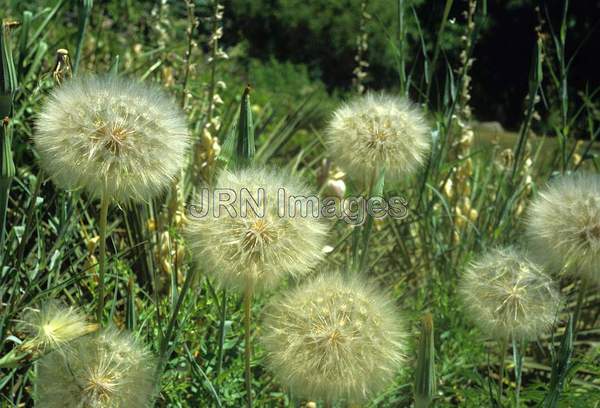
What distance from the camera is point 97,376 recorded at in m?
1.33

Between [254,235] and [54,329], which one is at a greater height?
[254,235]

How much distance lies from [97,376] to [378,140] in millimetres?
944

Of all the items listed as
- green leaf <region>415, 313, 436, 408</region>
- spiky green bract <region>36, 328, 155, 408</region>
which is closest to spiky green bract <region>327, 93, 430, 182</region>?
green leaf <region>415, 313, 436, 408</region>

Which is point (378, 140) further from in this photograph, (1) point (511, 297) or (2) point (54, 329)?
(2) point (54, 329)

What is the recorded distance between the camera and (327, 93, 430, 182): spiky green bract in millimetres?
1933

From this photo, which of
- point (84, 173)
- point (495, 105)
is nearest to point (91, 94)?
point (84, 173)

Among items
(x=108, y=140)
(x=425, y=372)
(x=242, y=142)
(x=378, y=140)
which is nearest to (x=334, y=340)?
(x=425, y=372)

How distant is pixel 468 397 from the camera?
2070 millimetres

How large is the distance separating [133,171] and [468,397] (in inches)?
46.5

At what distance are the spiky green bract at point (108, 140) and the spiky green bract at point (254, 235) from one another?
0.12 meters

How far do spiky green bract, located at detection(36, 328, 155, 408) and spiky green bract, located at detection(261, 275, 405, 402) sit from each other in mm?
242

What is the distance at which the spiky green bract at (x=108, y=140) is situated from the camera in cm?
138

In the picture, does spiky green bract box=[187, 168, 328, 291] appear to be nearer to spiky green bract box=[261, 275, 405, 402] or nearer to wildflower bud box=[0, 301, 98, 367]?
spiky green bract box=[261, 275, 405, 402]

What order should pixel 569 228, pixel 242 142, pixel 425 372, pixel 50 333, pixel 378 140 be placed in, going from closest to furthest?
pixel 50 333 < pixel 425 372 < pixel 242 142 < pixel 569 228 < pixel 378 140
